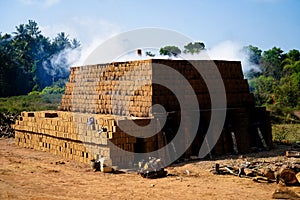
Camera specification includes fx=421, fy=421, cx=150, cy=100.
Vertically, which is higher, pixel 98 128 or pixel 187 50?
pixel 187 50

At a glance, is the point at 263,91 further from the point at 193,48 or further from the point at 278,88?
the point at 193,48

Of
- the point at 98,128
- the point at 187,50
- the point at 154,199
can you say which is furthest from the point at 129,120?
the point at 187,50

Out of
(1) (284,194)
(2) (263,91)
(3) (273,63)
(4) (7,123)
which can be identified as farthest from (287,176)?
(3) (273,63)

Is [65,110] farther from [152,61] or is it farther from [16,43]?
[16,43]

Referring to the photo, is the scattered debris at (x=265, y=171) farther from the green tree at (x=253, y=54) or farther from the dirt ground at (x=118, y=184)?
the green tree at (x=253, y=54)

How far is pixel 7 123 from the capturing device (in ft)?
74.8

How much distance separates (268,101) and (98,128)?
70.0 ft

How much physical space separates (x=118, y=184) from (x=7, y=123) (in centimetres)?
1473

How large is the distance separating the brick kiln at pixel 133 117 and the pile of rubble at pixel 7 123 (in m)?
5.12

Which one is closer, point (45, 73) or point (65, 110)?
point (65, 110)

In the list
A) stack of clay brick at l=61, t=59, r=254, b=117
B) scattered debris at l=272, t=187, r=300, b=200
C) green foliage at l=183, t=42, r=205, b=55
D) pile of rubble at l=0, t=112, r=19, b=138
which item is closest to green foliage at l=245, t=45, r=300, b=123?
green foliage at l=183, t=42, r=205, b=55

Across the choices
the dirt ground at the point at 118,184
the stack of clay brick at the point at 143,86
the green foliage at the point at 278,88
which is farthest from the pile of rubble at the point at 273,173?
the green foliage at the point at 278,88

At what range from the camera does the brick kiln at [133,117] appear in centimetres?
1219

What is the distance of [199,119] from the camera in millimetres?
13328
